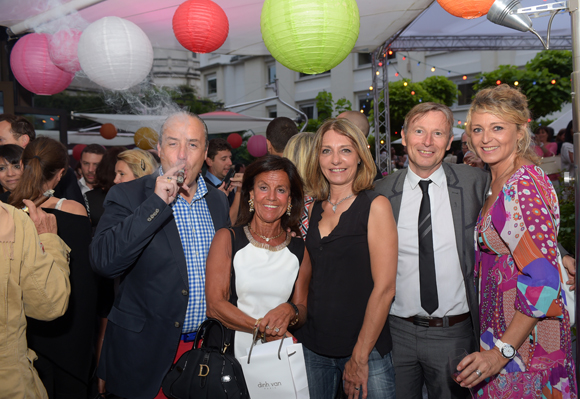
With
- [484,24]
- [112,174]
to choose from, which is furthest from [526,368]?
[484,24]

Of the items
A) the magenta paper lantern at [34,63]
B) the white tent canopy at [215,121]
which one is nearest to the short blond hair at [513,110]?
the magenta paper lantern at [34,63]

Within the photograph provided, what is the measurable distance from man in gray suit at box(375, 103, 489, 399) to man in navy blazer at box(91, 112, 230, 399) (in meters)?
1.11

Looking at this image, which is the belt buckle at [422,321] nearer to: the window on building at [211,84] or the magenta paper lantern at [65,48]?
the magenta paper lantern at [65,48]

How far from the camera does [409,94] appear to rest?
15844 mm

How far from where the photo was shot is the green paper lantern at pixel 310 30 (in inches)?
122

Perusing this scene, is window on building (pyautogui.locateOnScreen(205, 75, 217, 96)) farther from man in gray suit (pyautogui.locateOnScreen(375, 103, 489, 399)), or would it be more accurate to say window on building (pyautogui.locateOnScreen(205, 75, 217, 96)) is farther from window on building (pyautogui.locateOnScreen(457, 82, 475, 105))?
man in gray suit (pyautogui.locateOnScreen(375, 103, 489, 399))

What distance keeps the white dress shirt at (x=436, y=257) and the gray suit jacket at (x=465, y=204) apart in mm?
33

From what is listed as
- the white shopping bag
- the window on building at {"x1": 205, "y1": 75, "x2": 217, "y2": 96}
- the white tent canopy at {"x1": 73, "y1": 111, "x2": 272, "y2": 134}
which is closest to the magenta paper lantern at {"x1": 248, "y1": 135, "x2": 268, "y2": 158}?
the white tent canopy at {"x1": 73, "y1": 111, "x2": 272, "y2": 134}

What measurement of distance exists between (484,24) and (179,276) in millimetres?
9813

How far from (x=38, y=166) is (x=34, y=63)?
2.90 m

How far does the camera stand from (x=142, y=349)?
212 cm

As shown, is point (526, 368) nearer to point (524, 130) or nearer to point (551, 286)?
point (551, 286)

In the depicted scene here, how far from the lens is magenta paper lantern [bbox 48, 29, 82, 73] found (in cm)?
445

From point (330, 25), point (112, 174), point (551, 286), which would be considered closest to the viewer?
point (551, 286)
